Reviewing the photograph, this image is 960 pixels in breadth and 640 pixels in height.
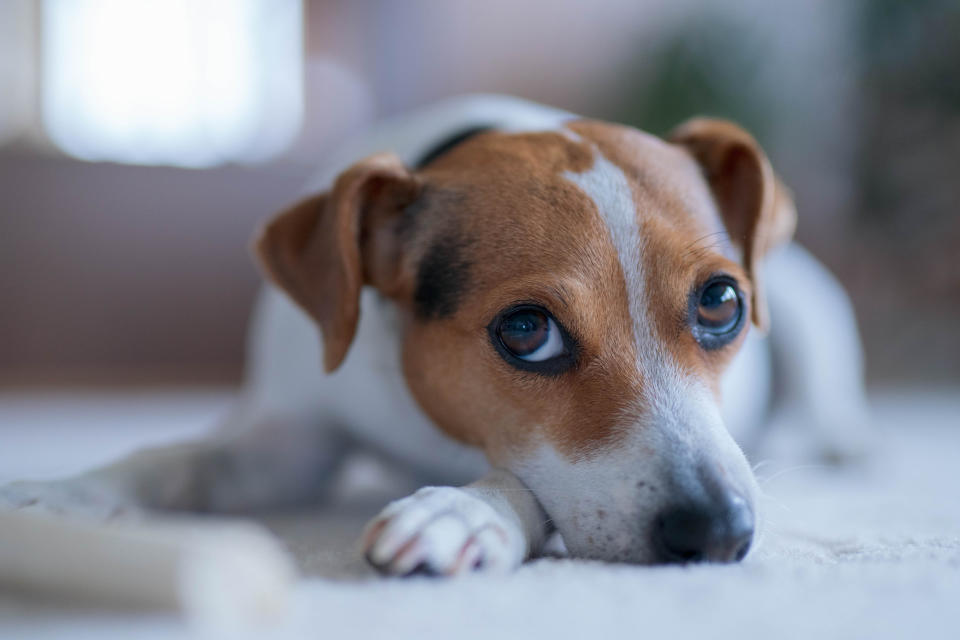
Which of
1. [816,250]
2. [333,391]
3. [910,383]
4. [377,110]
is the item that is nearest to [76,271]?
[377,110]

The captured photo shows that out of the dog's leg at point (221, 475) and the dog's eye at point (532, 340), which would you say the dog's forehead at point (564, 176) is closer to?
the dog's eye at point (532, 340)

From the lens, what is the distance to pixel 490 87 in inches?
300

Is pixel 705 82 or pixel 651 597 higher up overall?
pixel 705 82

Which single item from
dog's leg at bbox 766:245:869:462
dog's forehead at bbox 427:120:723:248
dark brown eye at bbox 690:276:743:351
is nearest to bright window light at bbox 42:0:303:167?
dog's leg at bbox 766:245:869:462

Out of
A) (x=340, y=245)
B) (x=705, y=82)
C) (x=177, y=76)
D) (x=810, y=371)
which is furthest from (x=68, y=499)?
(x=177, y=76)

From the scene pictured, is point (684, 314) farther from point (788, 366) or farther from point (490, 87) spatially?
point (490, 87)

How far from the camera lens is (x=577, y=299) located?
160 cm

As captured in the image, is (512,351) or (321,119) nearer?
(512,351)

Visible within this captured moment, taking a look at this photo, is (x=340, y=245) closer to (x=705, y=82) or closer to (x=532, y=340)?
(x=532, y=340)

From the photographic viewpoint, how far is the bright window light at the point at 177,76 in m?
7.12

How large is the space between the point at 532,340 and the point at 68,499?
0.99m

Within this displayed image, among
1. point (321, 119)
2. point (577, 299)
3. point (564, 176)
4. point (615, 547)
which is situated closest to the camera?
point (615, 547)

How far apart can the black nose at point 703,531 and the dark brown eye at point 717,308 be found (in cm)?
47

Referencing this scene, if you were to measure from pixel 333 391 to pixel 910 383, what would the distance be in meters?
4.86
